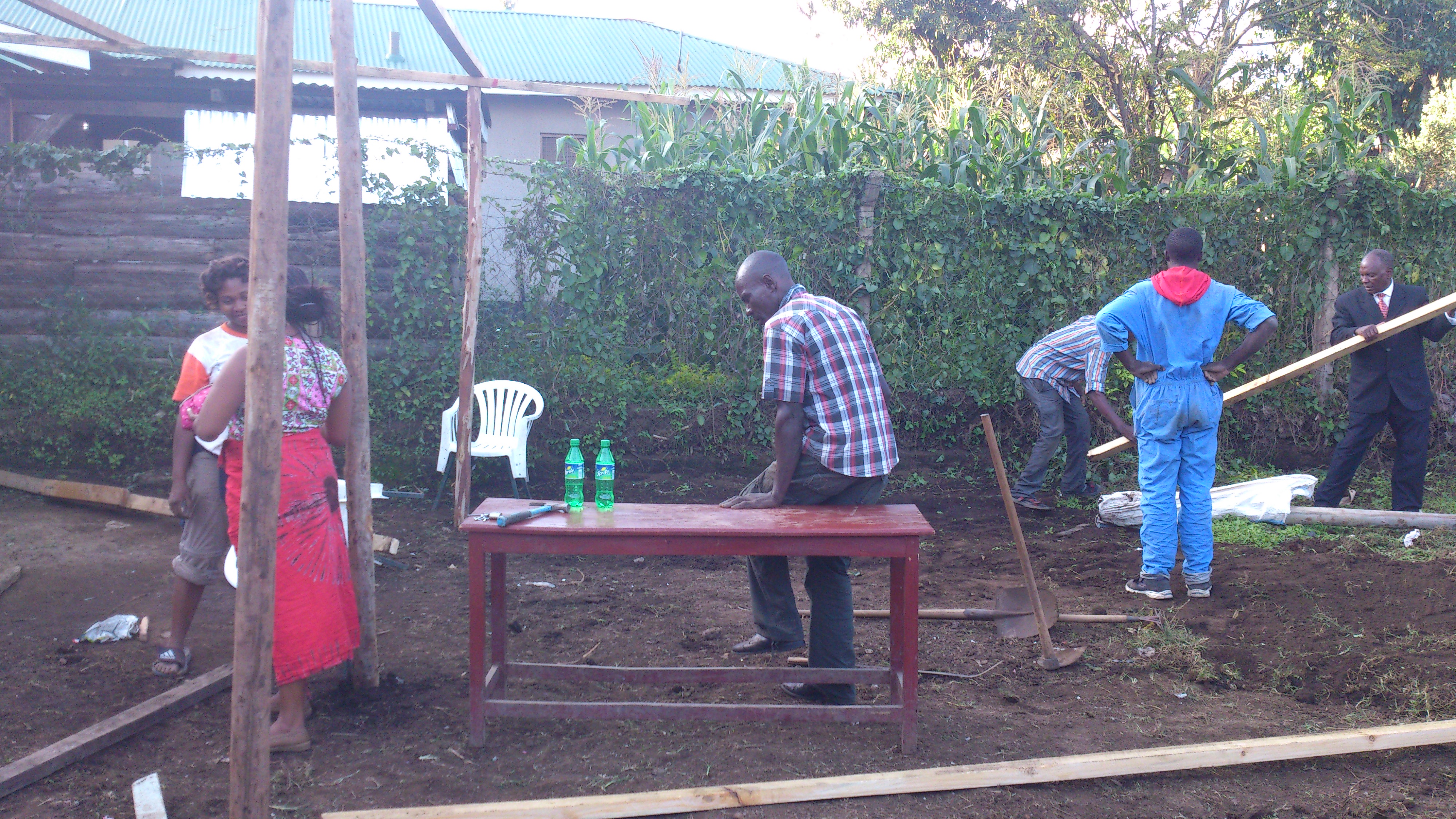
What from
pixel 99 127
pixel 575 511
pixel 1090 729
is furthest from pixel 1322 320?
pixel 99 127

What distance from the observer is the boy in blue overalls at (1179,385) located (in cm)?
519

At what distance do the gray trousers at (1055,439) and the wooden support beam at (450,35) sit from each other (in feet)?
15.5

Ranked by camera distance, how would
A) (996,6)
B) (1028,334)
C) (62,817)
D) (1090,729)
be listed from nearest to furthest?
(62,817) → (1090,729) → (1028,334) → (996,6)

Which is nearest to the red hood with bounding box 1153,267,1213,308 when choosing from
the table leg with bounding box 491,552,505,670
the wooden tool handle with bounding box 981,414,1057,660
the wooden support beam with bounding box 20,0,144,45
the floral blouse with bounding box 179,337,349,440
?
the wooden tool handle with bounding box 981,414,1057,660

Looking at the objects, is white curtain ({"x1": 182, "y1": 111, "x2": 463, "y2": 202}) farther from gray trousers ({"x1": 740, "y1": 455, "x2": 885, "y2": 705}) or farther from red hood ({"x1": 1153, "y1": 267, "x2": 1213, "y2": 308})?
red hood ({"x1": 1153, "y1": 267, "x2": 1213, "y2": 308})

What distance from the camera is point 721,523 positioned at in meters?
3.54

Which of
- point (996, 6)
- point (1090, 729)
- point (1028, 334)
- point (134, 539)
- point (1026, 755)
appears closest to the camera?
point (1026, 755)

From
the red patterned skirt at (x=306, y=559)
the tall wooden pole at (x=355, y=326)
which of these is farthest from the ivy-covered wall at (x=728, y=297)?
the red patterned skirt at (x=306, y=559)

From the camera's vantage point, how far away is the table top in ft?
11.2

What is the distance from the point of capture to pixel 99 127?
12.6m

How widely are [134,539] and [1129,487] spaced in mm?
7482

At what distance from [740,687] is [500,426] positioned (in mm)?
3902

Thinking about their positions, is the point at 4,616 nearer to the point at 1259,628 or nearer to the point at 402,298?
the point at 402,298

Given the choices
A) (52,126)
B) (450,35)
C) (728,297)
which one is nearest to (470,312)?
(450,35)
